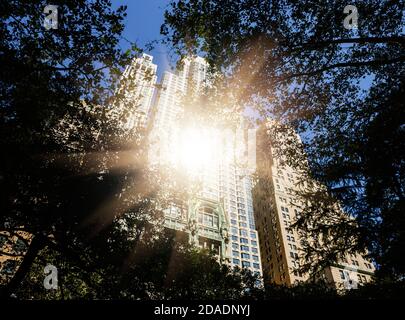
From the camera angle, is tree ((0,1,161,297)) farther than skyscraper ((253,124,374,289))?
No

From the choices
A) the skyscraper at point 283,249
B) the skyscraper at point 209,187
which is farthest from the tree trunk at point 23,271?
the skyscraper at point 283,249

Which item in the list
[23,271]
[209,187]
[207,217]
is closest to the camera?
[23,271]

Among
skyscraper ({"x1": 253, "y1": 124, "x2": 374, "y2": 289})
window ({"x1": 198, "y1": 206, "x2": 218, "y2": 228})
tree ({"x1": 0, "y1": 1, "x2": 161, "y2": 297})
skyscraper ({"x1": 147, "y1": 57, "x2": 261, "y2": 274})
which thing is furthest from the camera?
skyscraper ({"x1": 253, "y1": 124, "x2": 374, "y2": 289})

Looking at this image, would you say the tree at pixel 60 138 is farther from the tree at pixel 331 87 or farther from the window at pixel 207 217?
the window at pixel 207 217

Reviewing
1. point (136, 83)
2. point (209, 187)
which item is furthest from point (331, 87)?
point (209, 187)

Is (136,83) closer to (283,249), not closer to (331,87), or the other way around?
(331,87)

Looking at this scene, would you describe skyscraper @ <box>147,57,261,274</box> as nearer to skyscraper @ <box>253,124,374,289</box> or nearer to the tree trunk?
skyscraper @ <box>253,124,374,289</box>

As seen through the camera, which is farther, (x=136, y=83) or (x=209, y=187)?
(x=209, y=187)

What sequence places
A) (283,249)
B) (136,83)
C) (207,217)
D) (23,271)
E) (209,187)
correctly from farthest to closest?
(209,187) → (283,249) → (207,217) → (136,83) → (23,271)

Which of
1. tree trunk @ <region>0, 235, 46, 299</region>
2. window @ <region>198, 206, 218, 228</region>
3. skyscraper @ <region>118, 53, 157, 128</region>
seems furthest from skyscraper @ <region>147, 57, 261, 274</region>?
tree trunk @ <region>0, 235, 46, 299</region>

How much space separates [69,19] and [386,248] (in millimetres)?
17574
